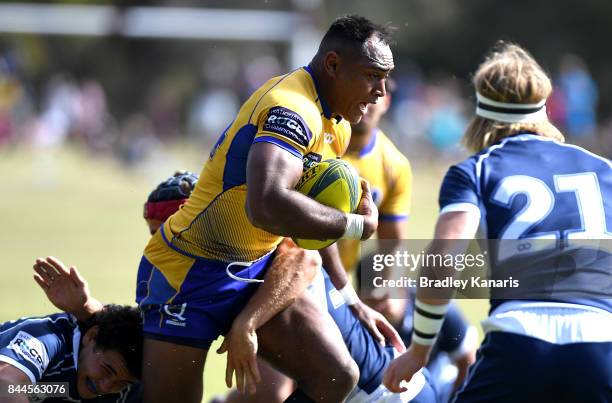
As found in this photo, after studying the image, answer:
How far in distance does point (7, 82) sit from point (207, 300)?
22.3 metres

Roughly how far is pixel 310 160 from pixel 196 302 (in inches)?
36.7

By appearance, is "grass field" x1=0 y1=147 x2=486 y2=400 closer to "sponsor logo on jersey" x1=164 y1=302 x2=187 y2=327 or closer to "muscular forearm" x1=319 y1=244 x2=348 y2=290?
"muscular forearm" x1=319 y1=244 x2=348 y2=290

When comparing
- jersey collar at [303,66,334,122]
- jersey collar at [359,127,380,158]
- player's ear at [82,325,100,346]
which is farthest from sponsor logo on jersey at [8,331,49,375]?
jersey collar at [359,127,380,158]

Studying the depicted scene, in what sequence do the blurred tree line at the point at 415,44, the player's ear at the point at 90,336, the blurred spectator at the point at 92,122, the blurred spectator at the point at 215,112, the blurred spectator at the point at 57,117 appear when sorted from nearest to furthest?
the player's ear at the point at 90,336
the blurred spectator at the point at 57,117
the blurred spectator at the point at 92,122
the blurred spectator at the point at 215,112
the blurred tree line at the point at 415,44

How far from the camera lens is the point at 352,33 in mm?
4566

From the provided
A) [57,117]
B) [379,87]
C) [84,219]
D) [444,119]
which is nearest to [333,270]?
[379,87]

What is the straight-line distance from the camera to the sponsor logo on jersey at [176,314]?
186 inches

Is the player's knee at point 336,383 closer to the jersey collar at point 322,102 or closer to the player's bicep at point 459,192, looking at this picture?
the player's bicep at point 459,192

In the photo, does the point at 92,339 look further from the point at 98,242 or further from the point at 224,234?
the point at 98,242

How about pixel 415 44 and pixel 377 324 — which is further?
pixel 415 44

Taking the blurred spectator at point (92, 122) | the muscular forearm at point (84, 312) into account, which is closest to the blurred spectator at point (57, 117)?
the blurred spectator at point (92, 122)

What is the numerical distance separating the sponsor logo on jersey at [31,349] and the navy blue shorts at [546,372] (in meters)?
2.03

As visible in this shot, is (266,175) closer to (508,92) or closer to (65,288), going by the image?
(508,92)

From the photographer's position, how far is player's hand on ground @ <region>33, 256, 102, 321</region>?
5.11 m
